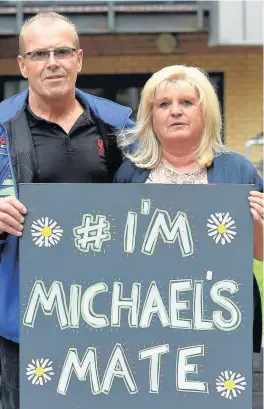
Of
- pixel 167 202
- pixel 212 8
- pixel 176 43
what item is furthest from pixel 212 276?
pixel 176 43

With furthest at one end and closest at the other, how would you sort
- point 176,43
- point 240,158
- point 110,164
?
point 176,43 < point 110,164 < point 240,158

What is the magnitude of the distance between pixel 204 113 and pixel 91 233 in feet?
1.95

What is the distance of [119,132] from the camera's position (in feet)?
9.34

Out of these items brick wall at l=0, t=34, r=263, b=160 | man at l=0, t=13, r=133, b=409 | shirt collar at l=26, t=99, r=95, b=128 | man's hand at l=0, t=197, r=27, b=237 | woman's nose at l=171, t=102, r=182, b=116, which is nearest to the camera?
man's hand at l=0, t=197, r=27, b=237

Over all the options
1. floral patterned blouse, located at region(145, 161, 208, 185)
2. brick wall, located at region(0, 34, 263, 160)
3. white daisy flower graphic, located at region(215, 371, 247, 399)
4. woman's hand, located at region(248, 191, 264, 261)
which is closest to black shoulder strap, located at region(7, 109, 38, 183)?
floral patterned blouse, located at region(145, 161, 208, 185)

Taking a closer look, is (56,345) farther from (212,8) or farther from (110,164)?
(212,8)

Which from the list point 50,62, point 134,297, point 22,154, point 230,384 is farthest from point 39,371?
point 50,62

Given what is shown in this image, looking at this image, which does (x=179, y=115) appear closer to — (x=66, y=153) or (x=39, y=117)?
(x=66, y=153)

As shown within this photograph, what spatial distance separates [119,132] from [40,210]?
569mm

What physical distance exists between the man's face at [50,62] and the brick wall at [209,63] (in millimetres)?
6223

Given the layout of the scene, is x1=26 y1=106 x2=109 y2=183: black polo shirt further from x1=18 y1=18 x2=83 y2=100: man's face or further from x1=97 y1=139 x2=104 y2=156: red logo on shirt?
x1=18 y1=18 x2=83 y2=100: man's face

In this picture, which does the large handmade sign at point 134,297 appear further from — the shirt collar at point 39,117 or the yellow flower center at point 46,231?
the shirt collar at point 39,117

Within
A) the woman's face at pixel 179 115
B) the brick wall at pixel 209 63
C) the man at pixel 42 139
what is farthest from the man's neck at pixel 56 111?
the brick wall at pixel 209 63

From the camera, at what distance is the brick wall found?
884cm
